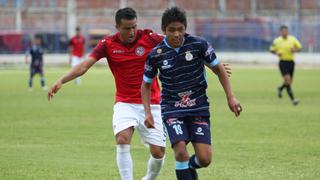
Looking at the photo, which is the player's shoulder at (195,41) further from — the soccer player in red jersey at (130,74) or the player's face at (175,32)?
the soccer player in red jersey at (130,74)

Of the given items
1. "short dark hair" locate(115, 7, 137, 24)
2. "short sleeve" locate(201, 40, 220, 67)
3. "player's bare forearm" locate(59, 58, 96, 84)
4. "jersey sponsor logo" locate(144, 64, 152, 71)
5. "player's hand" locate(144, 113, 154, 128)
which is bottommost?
"player's hand" locate(144, 113, 154, 128)

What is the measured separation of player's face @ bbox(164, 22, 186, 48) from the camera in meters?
8.55

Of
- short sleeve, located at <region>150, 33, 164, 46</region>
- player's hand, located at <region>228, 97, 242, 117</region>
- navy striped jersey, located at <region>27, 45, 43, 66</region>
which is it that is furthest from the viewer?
navy striped jersey, located at <region>27, 45, 43, 66</region>

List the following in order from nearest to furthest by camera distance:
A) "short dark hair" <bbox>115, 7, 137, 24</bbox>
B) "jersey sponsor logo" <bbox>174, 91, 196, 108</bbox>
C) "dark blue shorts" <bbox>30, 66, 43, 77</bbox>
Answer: "jersey sponsor logo" <bbox>174, 91, 196, 108</bbox>, "short dark hair" <bbox>115, 7, 137, 24</bbox>, "dark blue shorts" <bbox>30, 66, 43, 77</bbox>

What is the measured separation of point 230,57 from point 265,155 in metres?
44.1

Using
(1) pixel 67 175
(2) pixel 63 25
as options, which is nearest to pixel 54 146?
(1) pixel 67 175

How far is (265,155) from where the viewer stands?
12789mm

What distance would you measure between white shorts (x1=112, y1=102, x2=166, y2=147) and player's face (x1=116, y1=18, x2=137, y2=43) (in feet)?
2.47

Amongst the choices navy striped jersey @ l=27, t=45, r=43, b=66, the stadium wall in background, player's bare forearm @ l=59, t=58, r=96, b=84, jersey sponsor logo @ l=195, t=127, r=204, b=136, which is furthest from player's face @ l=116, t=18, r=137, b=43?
the stadium wall in background

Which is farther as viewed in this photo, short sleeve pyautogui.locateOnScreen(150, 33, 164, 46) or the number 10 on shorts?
short sleeve pyautogui.locateOnScreen(150, 33, 164, 46)

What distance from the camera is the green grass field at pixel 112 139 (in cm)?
1120

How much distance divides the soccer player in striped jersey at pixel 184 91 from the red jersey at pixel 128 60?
2.46ft

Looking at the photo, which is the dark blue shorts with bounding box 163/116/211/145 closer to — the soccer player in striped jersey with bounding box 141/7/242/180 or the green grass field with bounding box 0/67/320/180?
the soccer player in striped jersey with bounding box 141/7/242/180

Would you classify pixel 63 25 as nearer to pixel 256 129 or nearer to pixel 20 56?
pixel 20 56
